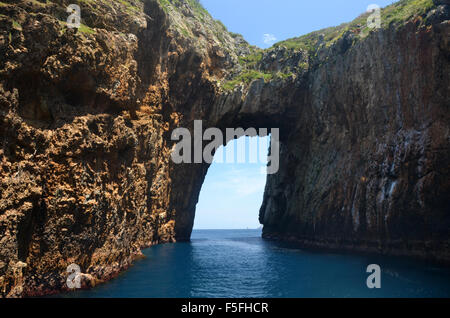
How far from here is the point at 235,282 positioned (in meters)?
20.2

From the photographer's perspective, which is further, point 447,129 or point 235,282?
point 447,129

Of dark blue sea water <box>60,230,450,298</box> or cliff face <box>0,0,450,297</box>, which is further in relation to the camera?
dark blue sea water <box>60,230,450,298</box>

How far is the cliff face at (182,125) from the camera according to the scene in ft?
49.6

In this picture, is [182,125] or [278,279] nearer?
[278,279]

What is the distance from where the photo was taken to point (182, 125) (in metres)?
41.8

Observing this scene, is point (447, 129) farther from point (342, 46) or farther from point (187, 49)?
point (187, 49)

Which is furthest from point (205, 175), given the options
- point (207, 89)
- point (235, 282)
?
point (235, 282)

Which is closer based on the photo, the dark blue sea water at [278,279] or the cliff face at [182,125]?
the cliff face at [182,125]

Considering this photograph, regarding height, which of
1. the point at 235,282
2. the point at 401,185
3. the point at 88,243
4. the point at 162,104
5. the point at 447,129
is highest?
the point at 162,104

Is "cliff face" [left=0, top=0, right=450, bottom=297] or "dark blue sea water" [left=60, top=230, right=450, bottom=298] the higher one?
"cliff face" [left=0, top=0, right=450, bottom=297]

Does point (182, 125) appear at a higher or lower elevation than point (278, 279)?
higher

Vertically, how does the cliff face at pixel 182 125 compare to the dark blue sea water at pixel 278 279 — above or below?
above

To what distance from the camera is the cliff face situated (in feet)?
49.6
